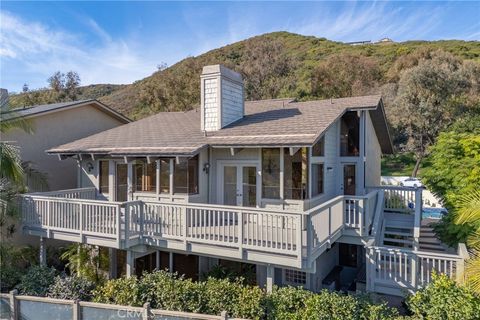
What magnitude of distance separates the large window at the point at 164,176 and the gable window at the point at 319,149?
497 cm

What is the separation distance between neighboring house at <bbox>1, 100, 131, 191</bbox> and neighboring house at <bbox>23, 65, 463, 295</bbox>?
5.72 ft

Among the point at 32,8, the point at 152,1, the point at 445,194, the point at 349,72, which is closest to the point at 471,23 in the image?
the point at 349,72

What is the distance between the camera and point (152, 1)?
46.0ft

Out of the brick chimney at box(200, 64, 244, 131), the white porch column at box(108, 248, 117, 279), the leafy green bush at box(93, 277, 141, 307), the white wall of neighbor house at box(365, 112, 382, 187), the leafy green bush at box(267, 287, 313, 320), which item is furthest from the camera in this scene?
the white wall of neighbor house at box(365, 112, 382, 187)

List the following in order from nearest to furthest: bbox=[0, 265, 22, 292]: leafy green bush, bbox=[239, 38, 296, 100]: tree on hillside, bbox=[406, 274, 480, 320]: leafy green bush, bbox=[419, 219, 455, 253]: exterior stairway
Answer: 1. bbox=[406, 274, 480, 320]: leafy green bush
2. bbox=[0, 265, 22, 292]: leafy green bush
3. bbox=[419, 219, 455, 253]: exterior stairway
4. bbox=[239, 38, 296, 100]: tree on hillside

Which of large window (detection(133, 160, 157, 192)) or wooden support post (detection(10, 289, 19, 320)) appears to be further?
large window (detection(133, 160, 157, 192))

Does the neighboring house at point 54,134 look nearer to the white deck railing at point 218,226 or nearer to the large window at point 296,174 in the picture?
the white deck railing at point 218,226

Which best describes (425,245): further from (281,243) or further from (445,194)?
(281,243)

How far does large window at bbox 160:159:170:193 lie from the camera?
11133 mm

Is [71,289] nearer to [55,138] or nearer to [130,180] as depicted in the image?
[130,180]

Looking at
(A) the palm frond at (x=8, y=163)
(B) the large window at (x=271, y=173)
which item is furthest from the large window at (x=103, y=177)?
(B) the large window at (x=271, y=173)

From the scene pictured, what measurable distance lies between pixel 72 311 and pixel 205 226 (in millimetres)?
3757

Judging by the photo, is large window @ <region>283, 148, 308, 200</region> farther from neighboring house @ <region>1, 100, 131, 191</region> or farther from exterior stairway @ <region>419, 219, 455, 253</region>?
neighboring house @ <region>1, 100, 131, 191</region>

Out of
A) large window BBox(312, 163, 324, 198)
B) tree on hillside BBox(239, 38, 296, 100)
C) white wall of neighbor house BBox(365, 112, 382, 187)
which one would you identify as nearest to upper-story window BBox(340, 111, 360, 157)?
white wall of neighbor house BBox(365, 112, 382, 187)
